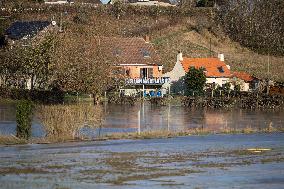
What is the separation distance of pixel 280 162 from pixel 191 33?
8634cm

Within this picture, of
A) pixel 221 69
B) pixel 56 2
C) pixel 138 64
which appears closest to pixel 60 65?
pixel 138 64

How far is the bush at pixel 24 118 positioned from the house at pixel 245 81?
167 ft

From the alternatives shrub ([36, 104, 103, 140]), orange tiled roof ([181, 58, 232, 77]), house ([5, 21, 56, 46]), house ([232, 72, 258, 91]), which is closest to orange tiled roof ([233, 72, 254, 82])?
house ([232, 72, 258, 91])

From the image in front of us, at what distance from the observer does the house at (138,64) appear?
278ft

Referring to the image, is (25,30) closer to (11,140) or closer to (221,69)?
(221,69)

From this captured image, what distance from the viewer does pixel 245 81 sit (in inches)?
3447

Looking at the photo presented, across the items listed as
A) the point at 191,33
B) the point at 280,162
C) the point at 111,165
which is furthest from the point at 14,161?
the point at 191,33

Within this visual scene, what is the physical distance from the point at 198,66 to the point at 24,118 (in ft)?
172

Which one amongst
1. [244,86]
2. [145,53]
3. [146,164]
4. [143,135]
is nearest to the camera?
[146,164]

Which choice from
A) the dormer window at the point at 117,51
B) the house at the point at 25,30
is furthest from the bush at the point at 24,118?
the house at the point at 25,30

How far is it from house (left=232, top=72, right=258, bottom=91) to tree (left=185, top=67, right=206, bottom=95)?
15.9 ft

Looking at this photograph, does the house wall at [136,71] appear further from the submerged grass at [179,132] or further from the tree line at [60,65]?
the submerged grass at [179,132]

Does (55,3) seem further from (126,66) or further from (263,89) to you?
(263,89)

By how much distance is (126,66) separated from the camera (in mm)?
87438
